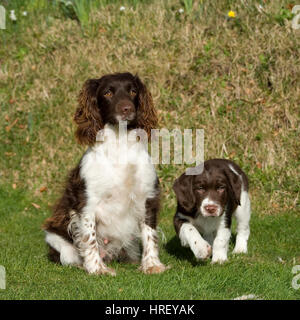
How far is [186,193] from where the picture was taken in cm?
557

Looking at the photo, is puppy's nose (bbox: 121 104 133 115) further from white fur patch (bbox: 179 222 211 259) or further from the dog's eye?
white fur patch (bbox: 179 222 211 259)

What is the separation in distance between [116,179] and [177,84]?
4.70 meters

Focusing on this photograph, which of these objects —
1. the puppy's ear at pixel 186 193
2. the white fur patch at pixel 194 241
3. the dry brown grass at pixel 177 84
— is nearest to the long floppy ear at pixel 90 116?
the puppy's ear at pixel 186 193

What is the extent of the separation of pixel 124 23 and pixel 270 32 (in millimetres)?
2618

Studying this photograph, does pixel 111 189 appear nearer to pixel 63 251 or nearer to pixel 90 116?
pixel 90 116

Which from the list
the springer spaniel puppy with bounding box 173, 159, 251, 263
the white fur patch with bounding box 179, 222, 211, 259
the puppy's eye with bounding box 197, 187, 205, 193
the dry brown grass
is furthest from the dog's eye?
the dry brown grass

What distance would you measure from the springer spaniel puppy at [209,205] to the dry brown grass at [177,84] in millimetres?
2191

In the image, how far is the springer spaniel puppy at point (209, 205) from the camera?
533 centimetres

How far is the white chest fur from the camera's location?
5184 mm

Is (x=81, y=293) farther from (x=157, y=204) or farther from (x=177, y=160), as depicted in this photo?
(x=177, y=160)

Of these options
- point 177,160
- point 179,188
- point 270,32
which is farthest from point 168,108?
point 179,188

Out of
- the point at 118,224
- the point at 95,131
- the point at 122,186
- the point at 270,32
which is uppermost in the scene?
the point at 270,32
